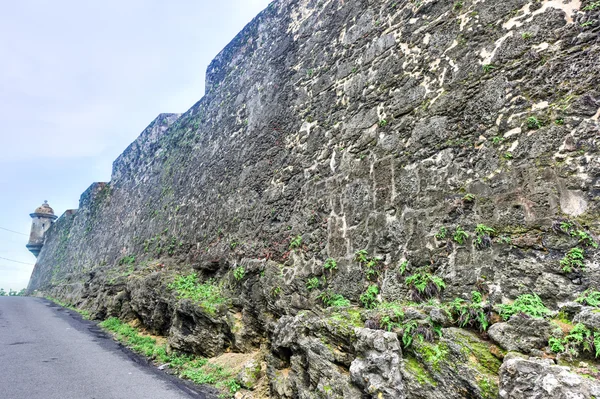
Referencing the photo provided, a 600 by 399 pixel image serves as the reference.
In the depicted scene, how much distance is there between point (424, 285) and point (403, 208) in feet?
4.35

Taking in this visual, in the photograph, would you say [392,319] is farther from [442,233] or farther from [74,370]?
[74,370]

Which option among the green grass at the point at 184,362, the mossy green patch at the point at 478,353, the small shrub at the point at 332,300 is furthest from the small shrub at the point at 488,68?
the green grass at the point at 184,362

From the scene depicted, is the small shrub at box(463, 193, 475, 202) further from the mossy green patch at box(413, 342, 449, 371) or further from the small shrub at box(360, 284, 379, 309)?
the mossy green patch at box(413, 342, 449, 371)

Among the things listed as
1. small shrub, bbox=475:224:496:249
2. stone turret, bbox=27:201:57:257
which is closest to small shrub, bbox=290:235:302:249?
small shrub, bbox=475:224:496:249

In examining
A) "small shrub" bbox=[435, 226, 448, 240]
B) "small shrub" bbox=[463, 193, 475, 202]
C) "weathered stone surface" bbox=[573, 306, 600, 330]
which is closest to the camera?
"weathered stone surface" bbox=[573, 306, 600, 330]

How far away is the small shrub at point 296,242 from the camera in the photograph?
7437 millimetres

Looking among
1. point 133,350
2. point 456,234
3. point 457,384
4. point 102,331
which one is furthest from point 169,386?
point 102,331

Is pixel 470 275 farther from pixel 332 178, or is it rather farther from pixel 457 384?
pixel 332 178

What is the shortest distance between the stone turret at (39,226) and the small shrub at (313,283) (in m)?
48.4

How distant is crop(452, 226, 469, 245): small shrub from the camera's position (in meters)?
4.91

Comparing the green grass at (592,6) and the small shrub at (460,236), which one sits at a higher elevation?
the green grass at (592,6)

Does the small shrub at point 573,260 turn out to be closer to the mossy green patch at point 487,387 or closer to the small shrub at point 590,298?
the small shrub at point 590,298

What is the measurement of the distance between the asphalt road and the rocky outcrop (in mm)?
1202

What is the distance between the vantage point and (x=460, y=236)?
16.2ft
